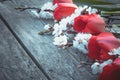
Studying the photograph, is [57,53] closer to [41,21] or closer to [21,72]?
[21,72]

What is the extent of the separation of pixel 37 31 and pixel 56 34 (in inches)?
3.7

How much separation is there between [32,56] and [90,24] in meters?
0.20

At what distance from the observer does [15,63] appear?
41.8 inches

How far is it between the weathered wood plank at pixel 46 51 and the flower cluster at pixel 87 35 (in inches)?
1.1

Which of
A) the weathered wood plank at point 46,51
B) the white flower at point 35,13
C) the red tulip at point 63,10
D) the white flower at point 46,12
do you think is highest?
the red tulip at point 63,10

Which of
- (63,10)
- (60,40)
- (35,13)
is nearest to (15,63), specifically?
(60,40)

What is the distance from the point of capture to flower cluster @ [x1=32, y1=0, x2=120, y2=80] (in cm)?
100

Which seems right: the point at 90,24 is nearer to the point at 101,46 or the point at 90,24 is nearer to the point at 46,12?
the point at 101,46

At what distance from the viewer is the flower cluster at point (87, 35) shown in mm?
1004

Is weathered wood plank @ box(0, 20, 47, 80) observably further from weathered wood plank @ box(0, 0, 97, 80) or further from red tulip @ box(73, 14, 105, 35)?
red tulip @ box(73, 14, 105, 35)

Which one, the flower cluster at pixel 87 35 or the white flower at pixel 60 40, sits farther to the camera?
the white flower at pixel 60 40

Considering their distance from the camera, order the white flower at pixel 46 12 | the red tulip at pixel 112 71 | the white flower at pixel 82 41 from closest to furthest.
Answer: the red tulip at pixel 112 71, the white flower at pixel 82 41, the white flower at pixel 46 12

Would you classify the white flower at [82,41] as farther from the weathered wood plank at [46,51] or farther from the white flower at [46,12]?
the white flower at [46,12]

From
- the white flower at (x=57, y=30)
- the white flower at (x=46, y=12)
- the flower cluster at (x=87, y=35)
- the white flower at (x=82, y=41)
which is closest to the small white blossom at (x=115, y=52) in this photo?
the flower cluster at (x=87, y=35)
